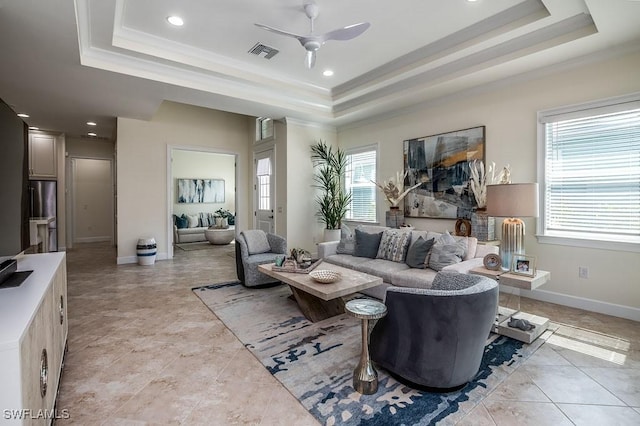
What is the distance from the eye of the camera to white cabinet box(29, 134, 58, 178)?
6711 mm

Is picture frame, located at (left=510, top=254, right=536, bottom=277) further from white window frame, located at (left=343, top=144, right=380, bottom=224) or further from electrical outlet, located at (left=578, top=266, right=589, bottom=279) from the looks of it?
white window frame, located at (left=343, top=144, right=380, bottom=224)

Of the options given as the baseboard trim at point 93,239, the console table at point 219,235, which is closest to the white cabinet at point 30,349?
the console table at point 219,235

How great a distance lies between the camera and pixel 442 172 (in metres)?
4.59

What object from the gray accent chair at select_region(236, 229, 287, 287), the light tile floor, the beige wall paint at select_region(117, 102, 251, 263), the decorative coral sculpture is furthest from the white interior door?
the light tile floor

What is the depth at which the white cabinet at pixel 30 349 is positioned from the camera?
105cm

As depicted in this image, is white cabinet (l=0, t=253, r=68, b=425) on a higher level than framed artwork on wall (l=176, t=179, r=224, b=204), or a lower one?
lower

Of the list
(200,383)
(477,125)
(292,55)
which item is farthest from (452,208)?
(200,383)

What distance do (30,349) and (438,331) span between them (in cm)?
197

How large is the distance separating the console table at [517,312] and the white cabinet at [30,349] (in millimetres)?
3104

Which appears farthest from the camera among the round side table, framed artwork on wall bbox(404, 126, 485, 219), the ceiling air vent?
framed artwork on wall bbox(404, 126, 485, 219)

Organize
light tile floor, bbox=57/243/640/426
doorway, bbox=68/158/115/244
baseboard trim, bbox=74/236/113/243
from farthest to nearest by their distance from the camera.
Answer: baseboard trim, bbox=74/236/113/243, doorway, bbox=68/158/115/244, light tile floor, bbox=57/243/640/426

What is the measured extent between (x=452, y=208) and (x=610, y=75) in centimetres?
217

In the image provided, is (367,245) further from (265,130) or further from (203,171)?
(203,171)

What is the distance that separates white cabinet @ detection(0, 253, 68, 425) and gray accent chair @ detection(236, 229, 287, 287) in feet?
7.48
